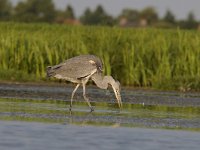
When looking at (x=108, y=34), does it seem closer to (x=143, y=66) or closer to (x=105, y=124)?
(x=143, y=66)

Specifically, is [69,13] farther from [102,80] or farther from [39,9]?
A: [102,80]

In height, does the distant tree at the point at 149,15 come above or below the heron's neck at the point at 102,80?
above

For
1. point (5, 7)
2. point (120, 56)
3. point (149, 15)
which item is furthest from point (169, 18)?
point (120, 56)

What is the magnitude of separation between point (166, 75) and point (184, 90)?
1.76 feet

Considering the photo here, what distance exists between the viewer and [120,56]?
1958cm

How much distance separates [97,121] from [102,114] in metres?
1.00

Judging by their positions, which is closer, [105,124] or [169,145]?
[169,145]

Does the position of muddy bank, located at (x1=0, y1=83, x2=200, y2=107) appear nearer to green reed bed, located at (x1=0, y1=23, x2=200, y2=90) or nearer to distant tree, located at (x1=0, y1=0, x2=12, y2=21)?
green reed bed, located at (x1=0, y1=23, x2=200, y2=90)

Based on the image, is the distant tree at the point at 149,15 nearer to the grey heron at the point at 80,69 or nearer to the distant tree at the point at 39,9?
the distant tree at the point at 39,9

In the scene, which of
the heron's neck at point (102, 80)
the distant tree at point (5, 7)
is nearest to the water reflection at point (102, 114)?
the heron's neck at point (102, 80)

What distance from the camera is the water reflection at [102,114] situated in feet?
40.1

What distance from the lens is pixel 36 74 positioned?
19.2 metres

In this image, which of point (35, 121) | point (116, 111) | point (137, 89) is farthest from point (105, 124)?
point (137, 89)

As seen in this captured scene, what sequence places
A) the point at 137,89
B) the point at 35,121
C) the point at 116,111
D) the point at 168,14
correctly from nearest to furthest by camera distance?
the point at 35,121, the point at 116,111, the point at 137,89, the point at 168,14
